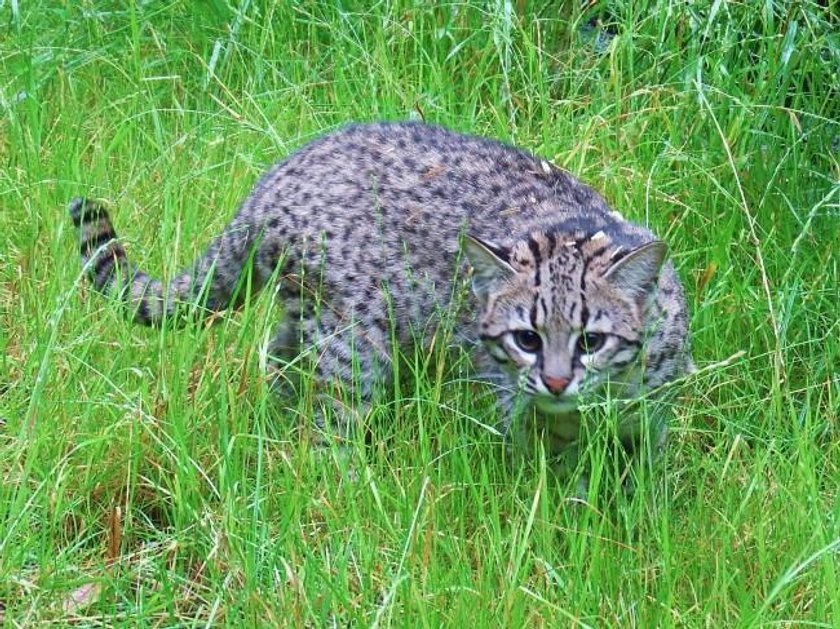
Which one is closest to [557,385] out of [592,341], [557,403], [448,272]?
[557,403]

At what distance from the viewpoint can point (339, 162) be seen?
16.7 ft

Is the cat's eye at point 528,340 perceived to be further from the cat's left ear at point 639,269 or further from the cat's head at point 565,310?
the cat's left ear at point 639,269

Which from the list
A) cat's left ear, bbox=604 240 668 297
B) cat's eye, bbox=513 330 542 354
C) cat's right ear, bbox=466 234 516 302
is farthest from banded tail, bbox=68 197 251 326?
cat's left ear, bbox=604 240 668 297

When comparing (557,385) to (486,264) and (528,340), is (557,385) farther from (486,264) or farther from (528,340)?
(486,264)

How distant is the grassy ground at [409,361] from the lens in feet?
12.2

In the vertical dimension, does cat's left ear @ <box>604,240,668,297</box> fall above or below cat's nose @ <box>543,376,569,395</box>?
above

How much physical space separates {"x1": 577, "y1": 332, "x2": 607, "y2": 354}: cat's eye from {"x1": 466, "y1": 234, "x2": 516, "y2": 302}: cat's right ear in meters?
0.29

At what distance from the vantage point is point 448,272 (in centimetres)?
487

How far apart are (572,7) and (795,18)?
1.24 meters

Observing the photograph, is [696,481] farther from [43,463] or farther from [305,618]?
[43,463]

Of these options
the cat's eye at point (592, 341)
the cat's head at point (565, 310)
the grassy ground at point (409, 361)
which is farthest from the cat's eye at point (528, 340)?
the grassy ground at point (409, 361)

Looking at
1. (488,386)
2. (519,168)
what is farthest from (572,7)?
(488,386)

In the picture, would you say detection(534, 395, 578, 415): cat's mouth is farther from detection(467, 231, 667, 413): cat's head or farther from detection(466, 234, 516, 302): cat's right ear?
detection(466, 234, 516, 302): cat's right ear

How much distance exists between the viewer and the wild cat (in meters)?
4.35
